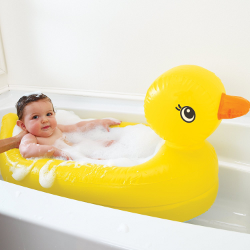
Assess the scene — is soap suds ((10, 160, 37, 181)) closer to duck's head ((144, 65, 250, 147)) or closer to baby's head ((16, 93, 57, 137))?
baby's head ((16, 93, 57, 137))

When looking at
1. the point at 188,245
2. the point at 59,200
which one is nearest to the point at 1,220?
the point at 59,200

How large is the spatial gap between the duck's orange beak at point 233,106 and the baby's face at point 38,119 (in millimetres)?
892

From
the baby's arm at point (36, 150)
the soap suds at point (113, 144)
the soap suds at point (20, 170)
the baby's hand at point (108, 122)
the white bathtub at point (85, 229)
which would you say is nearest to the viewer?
the white bathtub at point (85, 229)

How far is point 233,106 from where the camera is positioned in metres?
0.83

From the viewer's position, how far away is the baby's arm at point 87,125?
4.93 ft

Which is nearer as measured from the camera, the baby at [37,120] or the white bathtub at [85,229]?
the white bathtub at [85,229]

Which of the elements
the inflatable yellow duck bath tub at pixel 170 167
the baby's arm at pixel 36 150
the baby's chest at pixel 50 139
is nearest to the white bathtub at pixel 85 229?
the inflatable yellow duck bath tub at pixel 170 167

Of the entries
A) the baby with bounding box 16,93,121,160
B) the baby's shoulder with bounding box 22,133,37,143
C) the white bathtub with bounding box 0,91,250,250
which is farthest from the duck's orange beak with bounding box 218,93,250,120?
the baby's shoulder with bounding box 22,133,37,143

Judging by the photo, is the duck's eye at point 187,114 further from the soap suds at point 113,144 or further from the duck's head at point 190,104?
the soap suds at point 113,144

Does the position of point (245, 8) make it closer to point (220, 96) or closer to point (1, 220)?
point (220, 96)

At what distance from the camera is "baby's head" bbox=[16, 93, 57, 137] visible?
4.29 ft

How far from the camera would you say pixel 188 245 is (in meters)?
0.57

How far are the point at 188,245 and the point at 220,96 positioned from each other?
50 centimetres

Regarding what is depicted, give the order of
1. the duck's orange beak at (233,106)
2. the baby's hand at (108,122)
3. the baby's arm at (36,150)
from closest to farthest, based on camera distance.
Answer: the duck's orange beak at (233,106), the baby's arm at (36,150), the baby's hand at (108,122)
